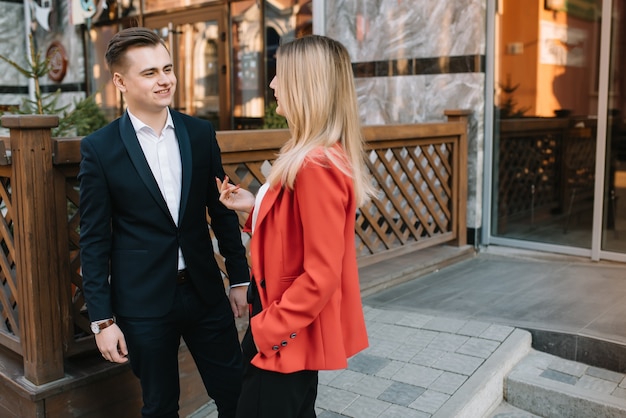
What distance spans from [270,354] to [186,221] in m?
0.71

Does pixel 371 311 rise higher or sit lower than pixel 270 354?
lower

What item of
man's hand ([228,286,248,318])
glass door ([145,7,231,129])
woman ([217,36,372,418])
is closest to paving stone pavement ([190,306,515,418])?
man's hand ([228,286,248,318])

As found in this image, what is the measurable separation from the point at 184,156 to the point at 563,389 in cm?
217

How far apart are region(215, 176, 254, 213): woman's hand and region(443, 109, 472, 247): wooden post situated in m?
3.71

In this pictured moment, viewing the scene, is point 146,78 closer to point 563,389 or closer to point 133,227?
point 133,227

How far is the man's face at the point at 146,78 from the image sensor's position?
89.5 inches

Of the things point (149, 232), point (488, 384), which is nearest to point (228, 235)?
point (149, 232)

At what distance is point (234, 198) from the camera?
2268 millimetres

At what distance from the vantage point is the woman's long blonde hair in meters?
1.86

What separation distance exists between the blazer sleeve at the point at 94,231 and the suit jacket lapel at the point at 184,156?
0.26 meters

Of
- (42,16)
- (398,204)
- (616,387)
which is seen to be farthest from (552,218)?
(42,16)

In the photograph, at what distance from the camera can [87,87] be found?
10.2m

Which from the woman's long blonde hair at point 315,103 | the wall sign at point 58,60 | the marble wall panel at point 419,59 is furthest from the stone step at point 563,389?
the wall sign at point 58,60

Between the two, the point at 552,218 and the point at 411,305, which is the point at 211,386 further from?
the point at 552,218
